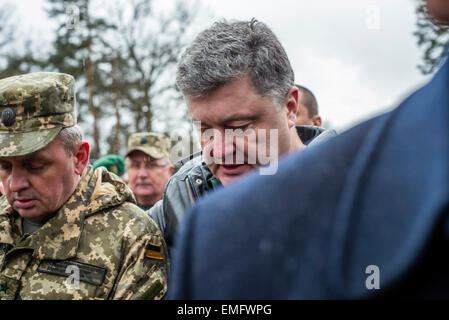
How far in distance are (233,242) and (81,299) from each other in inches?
75.4

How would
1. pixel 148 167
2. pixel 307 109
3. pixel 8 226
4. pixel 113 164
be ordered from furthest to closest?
pixel 113 164, pixel 148 167, pixel 307 109, pixel 8 226

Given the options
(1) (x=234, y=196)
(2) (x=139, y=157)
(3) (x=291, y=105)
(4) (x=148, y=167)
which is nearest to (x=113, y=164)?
(2) (x=139, y=157)

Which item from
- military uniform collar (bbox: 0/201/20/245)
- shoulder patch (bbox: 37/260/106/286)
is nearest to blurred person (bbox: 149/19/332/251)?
shoulder patch (bbox: 37/260/106/286)

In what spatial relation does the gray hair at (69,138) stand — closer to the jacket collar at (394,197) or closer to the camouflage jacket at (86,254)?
the camouflage jacket at (86,254)

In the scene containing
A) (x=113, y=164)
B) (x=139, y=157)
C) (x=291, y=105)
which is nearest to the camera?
(x=291, y=105)

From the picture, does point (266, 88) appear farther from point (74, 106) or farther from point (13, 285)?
point (13, 285)

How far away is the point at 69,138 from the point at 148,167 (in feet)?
10.7

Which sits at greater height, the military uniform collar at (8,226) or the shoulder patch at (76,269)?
the military uniform collar at (8,226)

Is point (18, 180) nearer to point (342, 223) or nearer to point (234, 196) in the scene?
point (234, 196)

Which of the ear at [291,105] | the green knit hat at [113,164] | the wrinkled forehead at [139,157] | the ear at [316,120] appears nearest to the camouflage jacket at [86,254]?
the ear at [291,105]

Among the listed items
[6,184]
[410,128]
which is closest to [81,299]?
[6,184]

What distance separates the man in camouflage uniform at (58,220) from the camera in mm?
2329

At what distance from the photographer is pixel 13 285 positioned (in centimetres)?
236

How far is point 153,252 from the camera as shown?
7.80 feet
